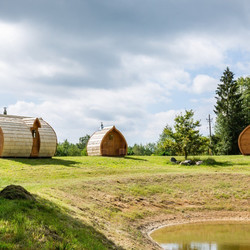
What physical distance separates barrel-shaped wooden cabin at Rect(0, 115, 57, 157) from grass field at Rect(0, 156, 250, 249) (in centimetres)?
313

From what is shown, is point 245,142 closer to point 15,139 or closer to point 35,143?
point 35,143

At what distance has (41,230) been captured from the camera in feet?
32.3

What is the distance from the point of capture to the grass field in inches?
400

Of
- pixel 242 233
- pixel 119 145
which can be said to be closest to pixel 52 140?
pixel 119 145

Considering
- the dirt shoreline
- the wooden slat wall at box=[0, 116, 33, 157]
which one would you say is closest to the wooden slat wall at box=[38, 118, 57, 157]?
the wooden slat wall at box=[0, 116, 33, 157]

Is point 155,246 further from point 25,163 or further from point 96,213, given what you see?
point 25,163

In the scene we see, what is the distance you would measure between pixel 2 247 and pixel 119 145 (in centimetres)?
3828

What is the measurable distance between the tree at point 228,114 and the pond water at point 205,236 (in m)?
36.0

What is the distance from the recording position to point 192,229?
63.8ft

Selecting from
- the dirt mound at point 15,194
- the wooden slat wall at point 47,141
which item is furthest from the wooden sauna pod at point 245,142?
the dirt mound at point 15,194

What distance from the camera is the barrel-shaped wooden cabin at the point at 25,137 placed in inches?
1399

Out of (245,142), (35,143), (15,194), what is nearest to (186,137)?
(245,142)

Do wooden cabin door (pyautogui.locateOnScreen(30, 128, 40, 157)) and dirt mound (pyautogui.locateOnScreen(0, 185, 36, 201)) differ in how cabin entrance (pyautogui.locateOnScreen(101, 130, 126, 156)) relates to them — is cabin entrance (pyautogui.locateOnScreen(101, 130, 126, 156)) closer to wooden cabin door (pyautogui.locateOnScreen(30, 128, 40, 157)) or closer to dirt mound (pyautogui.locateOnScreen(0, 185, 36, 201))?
wooden cabin door (pyautogui.locateOnScreen(30, 128, 40, 157))

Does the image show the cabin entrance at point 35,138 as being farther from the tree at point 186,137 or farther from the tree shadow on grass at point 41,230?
the tree shadow on grass at point 41,230
